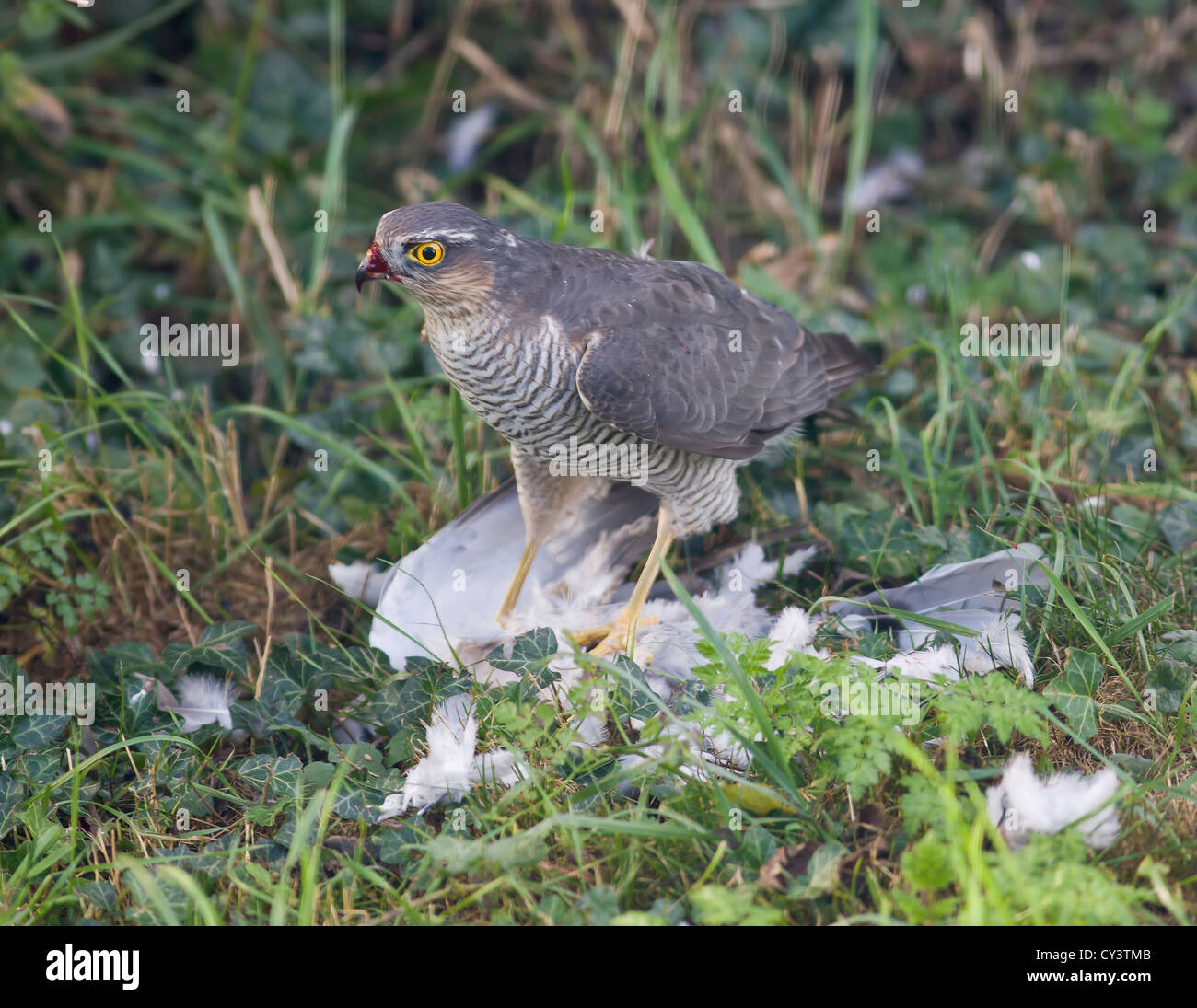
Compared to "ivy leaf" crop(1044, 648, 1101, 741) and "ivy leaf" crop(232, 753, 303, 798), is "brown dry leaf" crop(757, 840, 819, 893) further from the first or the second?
"ivy leaf" crop(232, 753, 303, 798)

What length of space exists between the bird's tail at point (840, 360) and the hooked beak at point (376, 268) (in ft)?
5.25

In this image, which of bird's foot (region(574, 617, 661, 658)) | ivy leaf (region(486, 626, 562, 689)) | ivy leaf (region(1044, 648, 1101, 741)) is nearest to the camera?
ivy leaf (region(1044, 648, 1101, 741))

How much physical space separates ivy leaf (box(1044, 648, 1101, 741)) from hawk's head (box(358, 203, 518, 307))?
2004 mm

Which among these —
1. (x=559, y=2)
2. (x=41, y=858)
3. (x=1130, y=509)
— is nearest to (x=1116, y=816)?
(x=1130, y=509)

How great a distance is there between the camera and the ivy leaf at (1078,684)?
3045 millimetres

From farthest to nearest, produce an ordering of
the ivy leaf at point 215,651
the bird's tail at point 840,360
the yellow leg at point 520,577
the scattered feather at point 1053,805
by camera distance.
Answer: the bird's tail at point 840,360 → the yellow leg at point 520,577 → the ivy leaf at point 215,651 → the scattered feather at point 1053,805

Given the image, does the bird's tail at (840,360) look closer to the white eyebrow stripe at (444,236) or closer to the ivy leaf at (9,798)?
the white eyebrow stripe at (444,236)

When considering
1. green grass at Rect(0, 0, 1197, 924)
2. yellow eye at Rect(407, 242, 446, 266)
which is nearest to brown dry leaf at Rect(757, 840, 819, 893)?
green grass at Rect(0, 0, 1197, 924)

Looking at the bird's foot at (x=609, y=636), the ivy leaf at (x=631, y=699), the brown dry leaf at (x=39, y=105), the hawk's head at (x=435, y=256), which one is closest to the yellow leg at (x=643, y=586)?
the bird's foot at (x=609, y=636)

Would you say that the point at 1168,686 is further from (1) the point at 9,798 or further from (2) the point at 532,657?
(1) the point at 9,798

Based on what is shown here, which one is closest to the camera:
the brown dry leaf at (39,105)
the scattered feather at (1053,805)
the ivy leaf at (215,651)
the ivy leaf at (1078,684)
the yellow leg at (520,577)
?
the scattered feather at (1053,805)

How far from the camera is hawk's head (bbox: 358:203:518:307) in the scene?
11.2 ft

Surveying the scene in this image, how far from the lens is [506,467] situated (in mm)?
4582

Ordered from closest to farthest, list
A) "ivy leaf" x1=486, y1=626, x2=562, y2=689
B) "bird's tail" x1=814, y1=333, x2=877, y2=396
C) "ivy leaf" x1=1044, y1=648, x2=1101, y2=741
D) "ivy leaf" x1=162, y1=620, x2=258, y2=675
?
"ivy leaf" x1=1044, y1=648, x2=1101, y2=741 < "ivy leaf" x1=486, y1=626, x2=562, y2=689 < "ivy leaf" x1=162, y1=620, x2=258, y2=675 < "bird's tail" x1=814, y1=333, x2=877, y2=396
